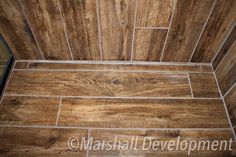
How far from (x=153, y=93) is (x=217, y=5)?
62cm

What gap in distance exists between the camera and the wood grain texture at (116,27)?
46.1 inches

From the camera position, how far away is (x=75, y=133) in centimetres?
119

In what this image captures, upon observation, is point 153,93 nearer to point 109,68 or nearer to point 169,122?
point 169,122

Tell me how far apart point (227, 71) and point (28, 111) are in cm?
121

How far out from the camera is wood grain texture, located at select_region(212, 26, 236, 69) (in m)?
1.21

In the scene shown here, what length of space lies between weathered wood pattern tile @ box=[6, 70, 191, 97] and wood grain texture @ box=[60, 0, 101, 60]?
134 mm

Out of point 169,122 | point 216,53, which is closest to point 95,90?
point 169,122

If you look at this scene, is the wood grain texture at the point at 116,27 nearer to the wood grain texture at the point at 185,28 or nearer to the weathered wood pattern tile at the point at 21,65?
the wood grain texture at the point at 185,28

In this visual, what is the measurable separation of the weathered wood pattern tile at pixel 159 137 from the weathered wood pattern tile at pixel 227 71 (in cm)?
28

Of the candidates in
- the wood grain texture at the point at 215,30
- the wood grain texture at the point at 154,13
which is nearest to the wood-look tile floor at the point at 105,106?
the wood grain texture at the point at 215,30

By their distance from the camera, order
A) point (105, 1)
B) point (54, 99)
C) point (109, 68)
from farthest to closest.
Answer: point (109, 68), point (54, 99), point (105, 1)

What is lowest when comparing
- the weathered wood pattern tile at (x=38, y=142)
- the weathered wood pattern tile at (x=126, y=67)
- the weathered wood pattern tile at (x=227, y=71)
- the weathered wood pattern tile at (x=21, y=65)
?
the weathered wood pattern tile at (x=38, y=142)

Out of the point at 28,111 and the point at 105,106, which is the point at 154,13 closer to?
the point at 105,106

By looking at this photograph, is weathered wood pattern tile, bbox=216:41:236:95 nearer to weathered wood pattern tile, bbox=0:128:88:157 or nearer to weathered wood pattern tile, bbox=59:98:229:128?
weathered wood pattern tile, bbox=59:98:229:128
